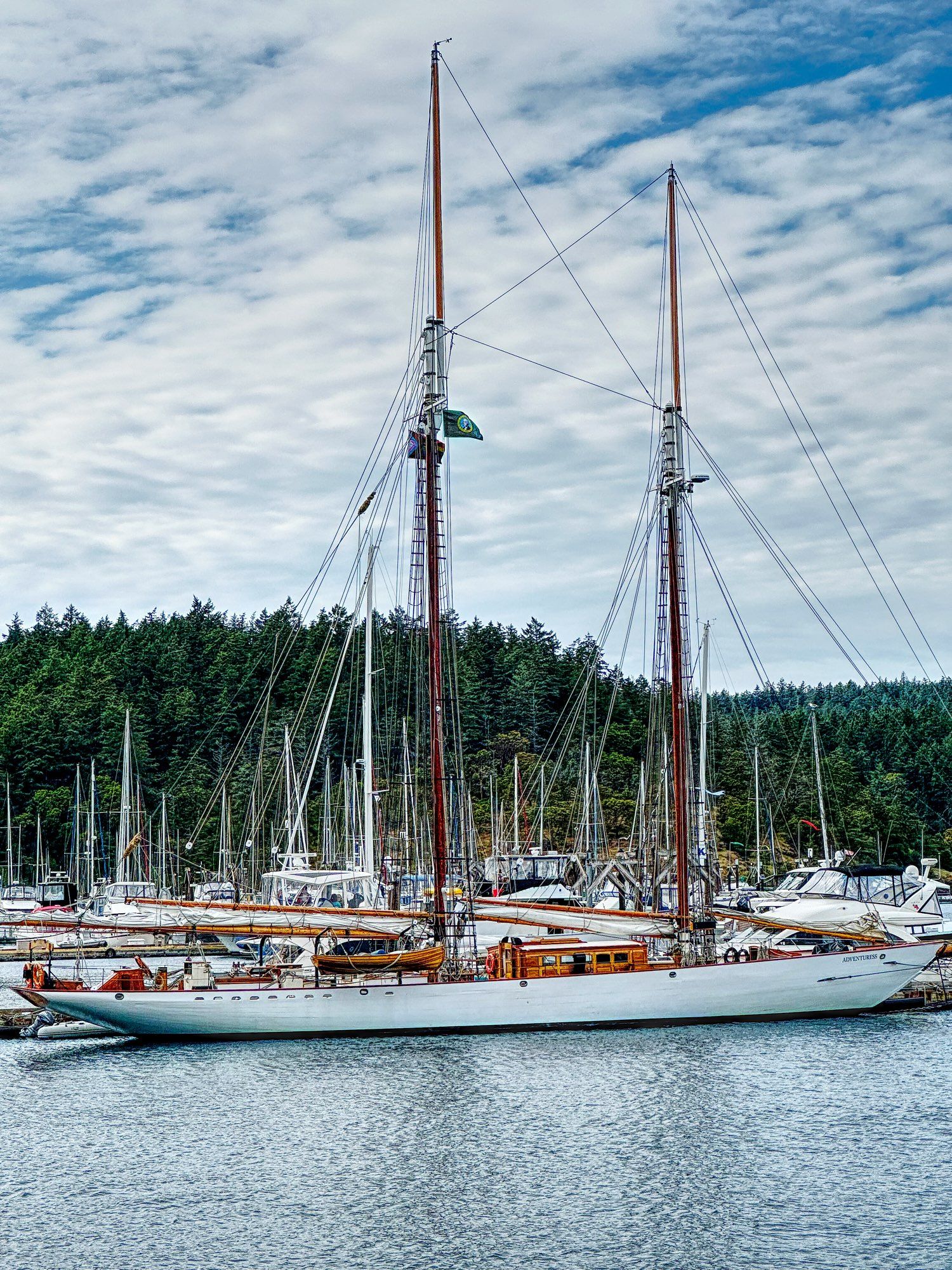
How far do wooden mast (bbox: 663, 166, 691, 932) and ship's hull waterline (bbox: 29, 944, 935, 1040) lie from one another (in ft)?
15.5

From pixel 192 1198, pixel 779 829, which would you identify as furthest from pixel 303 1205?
pixel 779 829

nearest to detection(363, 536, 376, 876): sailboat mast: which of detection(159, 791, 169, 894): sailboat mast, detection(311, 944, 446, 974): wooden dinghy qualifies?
detection(311, 944, 446, 974): wooden dinghy

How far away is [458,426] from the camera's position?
56281 mm

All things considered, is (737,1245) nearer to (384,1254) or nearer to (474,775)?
(384,1254)

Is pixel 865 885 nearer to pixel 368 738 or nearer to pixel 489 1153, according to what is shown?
pixel 368 738

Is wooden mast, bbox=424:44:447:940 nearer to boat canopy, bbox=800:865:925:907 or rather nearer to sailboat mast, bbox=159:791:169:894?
boat canopy, bbox=800:865:925:907

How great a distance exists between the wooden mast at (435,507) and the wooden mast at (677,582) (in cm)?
982

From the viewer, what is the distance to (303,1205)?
30.7 meters

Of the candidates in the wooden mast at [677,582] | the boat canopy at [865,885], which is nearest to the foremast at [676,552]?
the wooden mast at [677,582]

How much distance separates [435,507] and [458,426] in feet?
11.5

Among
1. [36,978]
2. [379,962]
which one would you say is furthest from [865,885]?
[36,978]

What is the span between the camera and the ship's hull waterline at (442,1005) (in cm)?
5028

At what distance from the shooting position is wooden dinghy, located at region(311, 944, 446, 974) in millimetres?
50281

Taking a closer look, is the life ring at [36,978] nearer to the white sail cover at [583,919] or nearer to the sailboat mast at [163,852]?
the white sail cover at [583,919]
